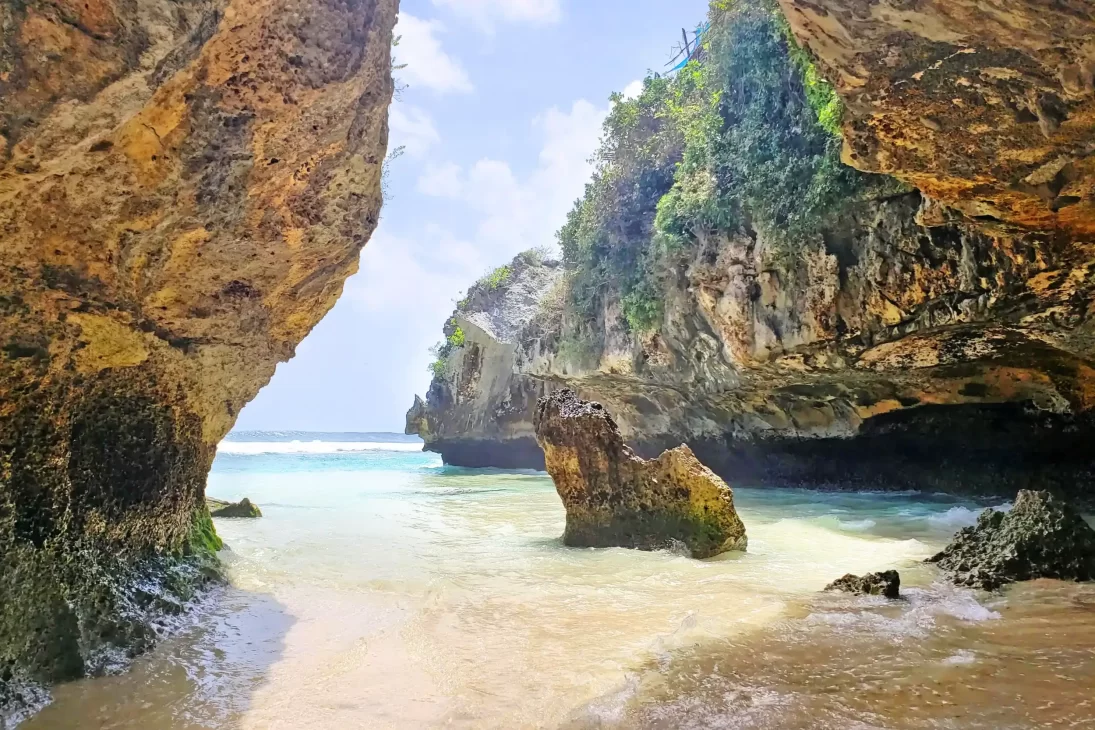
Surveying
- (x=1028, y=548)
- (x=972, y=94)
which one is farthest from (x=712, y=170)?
(x=1028, y=548)

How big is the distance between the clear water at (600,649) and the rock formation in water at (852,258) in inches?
112

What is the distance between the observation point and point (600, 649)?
3.49 m

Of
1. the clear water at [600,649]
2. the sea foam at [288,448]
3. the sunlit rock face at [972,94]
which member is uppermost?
the sunlit rock face at [972,94]

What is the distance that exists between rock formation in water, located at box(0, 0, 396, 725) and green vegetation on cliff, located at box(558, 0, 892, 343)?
159 inches

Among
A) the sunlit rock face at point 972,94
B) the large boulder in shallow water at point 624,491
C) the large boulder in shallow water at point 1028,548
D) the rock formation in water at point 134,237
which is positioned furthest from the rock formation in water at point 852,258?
the large boulder in shallow water at point 624,491

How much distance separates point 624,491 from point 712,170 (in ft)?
20.3

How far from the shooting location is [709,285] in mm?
10602

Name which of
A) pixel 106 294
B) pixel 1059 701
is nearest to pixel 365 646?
pixel 106 294

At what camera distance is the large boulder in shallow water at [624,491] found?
6.37 metres

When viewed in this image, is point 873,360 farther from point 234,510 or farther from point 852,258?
point 234,510

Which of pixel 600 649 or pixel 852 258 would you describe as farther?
pixel 852 258

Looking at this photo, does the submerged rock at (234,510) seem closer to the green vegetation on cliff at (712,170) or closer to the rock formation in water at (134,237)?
the rock formation in water at (134,237)

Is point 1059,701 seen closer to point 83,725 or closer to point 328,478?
point 83,725

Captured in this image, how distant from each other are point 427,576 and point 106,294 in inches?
130
